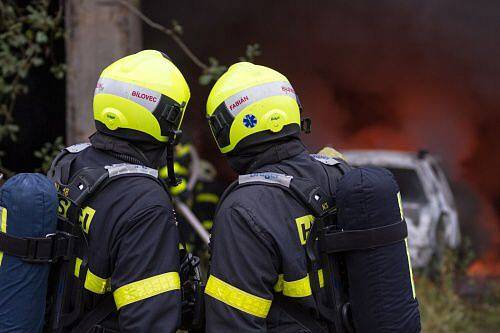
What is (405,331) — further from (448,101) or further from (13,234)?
(448,101)

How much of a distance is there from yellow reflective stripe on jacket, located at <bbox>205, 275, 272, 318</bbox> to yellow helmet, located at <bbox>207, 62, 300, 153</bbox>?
23.7 inches

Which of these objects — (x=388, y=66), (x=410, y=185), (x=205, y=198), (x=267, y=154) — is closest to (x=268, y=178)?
(x=267, y=154)

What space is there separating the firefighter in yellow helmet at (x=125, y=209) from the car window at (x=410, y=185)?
6132mm

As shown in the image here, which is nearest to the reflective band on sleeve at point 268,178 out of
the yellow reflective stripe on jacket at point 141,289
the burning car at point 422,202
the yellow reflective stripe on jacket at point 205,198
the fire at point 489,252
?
the yellow reflective stripe on jacket at point 141,289

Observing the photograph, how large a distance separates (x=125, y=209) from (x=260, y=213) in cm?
51

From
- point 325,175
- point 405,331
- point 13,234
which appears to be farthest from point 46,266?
point 405,331

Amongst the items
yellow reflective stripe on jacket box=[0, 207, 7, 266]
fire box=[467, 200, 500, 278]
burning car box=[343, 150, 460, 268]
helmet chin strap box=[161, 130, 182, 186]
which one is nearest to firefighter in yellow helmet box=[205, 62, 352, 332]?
helmet chin strap box=[161, 130, 182, 186]

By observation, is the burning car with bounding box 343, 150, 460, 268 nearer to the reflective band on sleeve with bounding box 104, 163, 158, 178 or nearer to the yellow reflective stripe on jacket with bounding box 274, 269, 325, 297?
the yellow reflective stripe on jacket with bounding box 274, 269, 325, 297

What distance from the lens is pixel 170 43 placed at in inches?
489

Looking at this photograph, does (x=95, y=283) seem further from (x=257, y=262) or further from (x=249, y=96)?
(x=249, y=96)

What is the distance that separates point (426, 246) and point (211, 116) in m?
5.36

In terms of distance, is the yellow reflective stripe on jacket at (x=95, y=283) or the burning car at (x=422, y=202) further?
the burning car at (x=422, y=202)

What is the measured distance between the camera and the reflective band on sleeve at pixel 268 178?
282cm

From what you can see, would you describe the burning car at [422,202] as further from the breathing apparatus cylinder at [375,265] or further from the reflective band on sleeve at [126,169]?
the reflective band on sleeve at [126,169]
